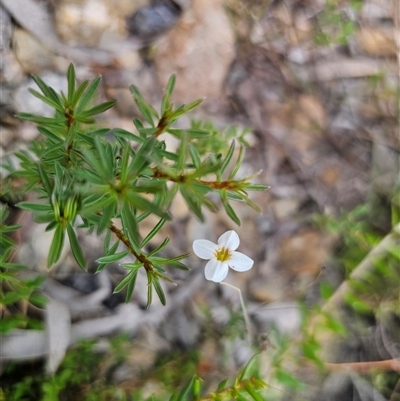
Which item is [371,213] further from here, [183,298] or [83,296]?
[83,296]

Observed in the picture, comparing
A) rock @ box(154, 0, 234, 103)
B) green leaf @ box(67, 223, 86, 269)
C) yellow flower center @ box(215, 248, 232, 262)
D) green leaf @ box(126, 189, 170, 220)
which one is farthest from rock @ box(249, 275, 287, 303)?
green leaf @ box(126, 189, 170, 220)

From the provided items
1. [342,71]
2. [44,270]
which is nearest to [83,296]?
[44,270]

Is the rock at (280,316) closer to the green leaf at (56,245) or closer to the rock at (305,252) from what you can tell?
the rock at (305,252)

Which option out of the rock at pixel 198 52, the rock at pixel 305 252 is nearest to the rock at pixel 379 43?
the rock at pixel 198 52

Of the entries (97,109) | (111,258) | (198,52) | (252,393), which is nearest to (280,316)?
(252,393)

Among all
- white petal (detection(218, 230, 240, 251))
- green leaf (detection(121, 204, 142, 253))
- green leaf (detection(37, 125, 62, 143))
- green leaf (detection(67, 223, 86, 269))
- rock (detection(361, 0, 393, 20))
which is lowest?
green leaf (detection(67, 223, 86, 269))

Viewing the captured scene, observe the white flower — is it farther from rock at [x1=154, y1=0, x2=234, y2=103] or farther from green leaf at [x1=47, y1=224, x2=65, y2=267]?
rock at [x1=154, y1=0, x2=234, y2=103]

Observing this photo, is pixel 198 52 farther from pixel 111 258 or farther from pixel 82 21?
pixel 111 258
